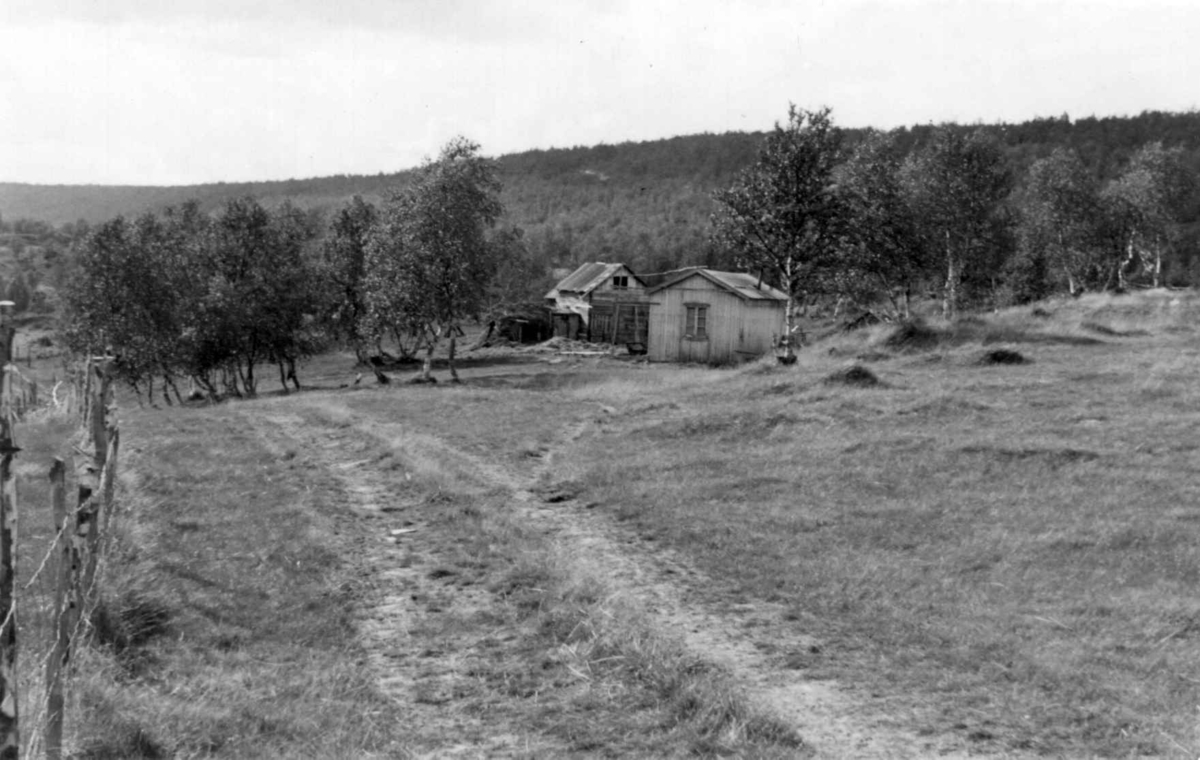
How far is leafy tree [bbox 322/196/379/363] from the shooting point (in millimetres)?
66375

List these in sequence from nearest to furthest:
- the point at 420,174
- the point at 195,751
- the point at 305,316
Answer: the point at 195,751 < the point at 420,174 < the point at 305,316

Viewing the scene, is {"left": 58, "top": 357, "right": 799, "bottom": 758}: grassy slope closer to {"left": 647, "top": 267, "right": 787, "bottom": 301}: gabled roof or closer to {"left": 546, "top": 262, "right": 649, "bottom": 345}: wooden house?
{"left": 647, "top": 267, "right": 787, "bottom": 301}: gabled roof

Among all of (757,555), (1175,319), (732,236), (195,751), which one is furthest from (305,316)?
(195,751)

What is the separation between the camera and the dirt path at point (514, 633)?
8688mm

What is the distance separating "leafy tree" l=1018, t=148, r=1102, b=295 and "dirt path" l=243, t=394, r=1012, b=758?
Result: 209 feet

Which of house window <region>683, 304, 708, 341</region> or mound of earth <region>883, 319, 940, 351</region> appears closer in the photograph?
mound of earth <region>883, 319, 940, 351</region>

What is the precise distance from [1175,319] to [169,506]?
43059 mm

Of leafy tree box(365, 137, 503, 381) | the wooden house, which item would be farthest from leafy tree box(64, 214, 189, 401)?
the wooden house

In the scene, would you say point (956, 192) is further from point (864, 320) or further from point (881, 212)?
point (864, 320)

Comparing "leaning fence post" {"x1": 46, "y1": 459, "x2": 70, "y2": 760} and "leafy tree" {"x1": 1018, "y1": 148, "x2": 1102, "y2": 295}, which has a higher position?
"leafy tree" {"x1": 1018, "y1": 148, "x2": 1102, "y2": 295}

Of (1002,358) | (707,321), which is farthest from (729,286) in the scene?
(1002,358)

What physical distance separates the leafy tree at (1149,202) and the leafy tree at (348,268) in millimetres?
54582

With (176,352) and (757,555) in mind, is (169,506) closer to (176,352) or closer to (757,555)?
(757,555)

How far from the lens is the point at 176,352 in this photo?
53000 millimetres
